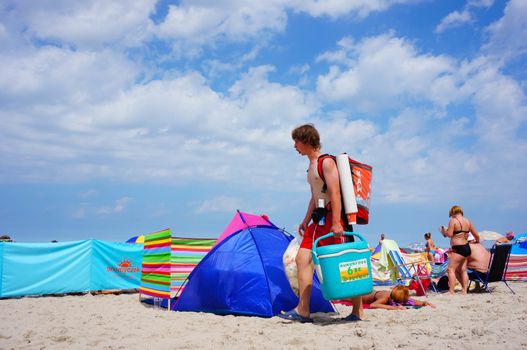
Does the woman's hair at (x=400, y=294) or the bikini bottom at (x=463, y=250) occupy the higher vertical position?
the bikini bottom at (x=463, y=250)

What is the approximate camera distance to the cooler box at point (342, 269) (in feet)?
12.7

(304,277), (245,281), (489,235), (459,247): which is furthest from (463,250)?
(489,235)

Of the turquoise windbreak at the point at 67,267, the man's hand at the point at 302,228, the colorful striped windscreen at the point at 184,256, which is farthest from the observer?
the turquoise windbreak at the point at 67,267

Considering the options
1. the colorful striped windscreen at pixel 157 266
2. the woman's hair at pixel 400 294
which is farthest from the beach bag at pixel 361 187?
the colorful striped windscreen at pixel 157 266

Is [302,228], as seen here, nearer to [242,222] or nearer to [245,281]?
[245,281]

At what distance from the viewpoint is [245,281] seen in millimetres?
5125

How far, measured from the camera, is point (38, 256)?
912cm

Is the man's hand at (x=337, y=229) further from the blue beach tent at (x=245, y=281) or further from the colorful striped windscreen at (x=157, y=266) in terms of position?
the colorful striped windscreen at (x=157, y=266)

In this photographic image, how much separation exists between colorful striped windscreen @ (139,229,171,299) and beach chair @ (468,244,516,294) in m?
5.37

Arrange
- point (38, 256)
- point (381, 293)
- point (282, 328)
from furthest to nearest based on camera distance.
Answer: point (38, 256) < point (381, 293) < point (282, 328)

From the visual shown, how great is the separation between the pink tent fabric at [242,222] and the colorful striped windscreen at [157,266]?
45.0 inches

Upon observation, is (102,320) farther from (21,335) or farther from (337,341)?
(337,341)

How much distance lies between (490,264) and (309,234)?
4809mm

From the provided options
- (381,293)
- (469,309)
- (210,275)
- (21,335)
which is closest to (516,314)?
(469,309)
